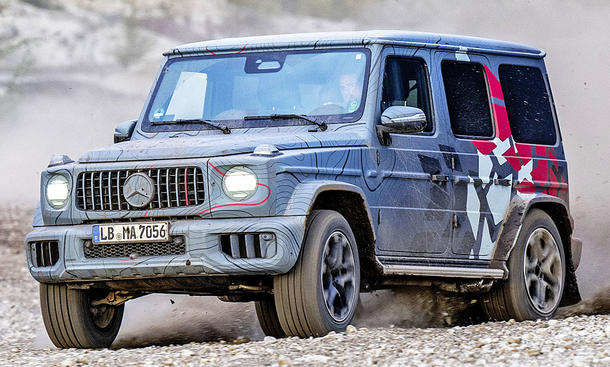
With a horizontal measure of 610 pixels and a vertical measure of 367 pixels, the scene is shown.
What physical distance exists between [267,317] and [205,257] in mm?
2073

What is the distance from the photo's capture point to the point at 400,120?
354 inches

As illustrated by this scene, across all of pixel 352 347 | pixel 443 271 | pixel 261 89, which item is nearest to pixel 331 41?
pixel 261 89

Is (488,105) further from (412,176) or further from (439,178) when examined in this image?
(412,176)

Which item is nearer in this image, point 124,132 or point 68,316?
point 68,316

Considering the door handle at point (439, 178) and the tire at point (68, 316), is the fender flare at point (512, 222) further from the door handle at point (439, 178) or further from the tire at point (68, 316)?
the tire at point (68, 316)

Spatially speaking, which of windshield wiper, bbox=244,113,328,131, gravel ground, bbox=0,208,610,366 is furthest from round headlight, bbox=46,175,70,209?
windshield wiper, bbox=244,113,328,131

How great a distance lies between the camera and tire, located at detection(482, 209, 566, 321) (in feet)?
33.9

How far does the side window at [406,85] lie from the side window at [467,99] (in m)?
0.26

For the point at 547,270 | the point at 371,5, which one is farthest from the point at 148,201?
the point at 371,5

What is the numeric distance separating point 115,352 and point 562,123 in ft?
41.1

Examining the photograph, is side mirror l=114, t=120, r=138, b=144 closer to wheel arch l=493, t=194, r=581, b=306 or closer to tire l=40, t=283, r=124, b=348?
tire l=40, t=283, r=124, b=348

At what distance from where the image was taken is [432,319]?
1092cm

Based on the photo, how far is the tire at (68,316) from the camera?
879cm

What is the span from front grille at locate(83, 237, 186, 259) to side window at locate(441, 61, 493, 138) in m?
2.65
